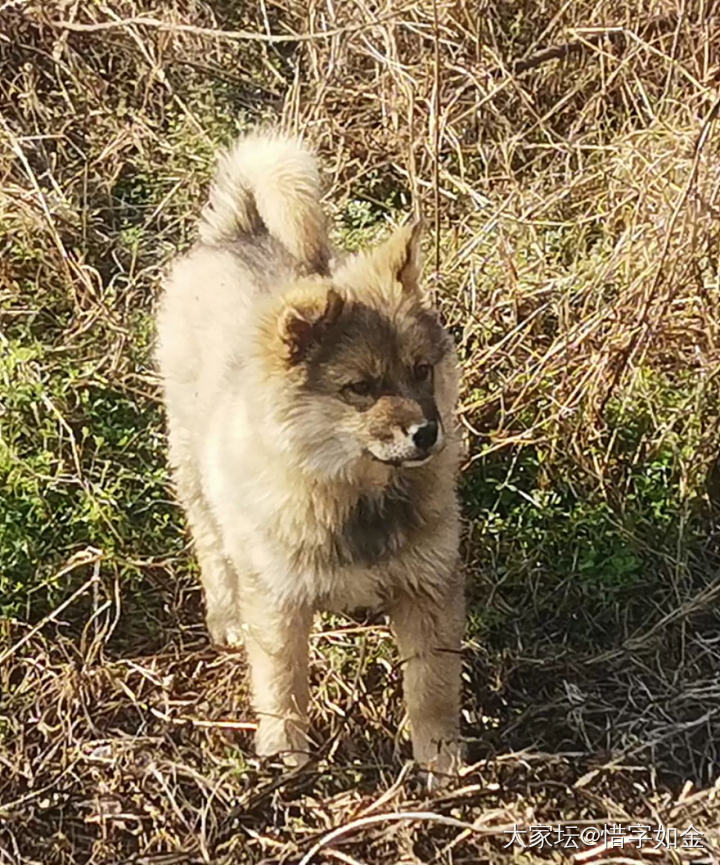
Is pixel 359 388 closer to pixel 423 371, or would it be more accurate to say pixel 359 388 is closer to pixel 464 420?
pixel 423 371

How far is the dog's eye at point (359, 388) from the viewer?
297 centimetres

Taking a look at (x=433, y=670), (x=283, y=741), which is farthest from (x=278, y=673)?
(x=433, y=670)

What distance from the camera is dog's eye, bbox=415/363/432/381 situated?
9.96 ft

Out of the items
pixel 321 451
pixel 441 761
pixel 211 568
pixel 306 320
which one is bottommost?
pixel 441 761

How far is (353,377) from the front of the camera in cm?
297

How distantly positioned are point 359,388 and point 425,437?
192 millimetres

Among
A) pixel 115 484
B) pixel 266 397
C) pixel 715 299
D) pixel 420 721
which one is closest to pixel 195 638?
pixel 115 484

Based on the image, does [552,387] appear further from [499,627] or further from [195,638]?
[195,638]

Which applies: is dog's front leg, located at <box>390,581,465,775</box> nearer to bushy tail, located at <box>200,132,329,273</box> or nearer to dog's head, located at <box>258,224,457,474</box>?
dog's head, located at <box>258,224,457,474</box>

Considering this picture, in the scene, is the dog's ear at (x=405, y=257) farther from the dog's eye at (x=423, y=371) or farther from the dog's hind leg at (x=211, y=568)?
the dog's hind leg at (x=211, y=568)

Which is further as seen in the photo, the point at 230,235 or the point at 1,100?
the point at 1,100

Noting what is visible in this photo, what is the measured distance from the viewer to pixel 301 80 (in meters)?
5.96

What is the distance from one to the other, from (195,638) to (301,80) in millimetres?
2939

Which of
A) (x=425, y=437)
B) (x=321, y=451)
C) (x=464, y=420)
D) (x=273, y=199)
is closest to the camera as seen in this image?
(x=425, y=437)
